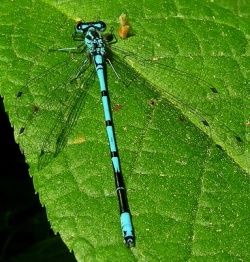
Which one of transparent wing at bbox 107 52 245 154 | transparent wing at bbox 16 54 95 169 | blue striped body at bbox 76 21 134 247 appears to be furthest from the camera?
transparent wing at bbox 107 52 245 154

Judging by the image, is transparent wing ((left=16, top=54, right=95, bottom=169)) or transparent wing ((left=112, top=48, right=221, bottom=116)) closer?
transparent wing ((left=16, top=54, right=95, bottom=169))

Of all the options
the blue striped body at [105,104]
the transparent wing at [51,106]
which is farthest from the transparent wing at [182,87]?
the transparent wing at [51,106]

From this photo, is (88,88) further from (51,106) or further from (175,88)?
(175,88)

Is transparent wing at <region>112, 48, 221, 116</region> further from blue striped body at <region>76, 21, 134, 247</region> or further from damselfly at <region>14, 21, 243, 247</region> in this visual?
blue striped body at <region>76, 21, 134, 247</region>

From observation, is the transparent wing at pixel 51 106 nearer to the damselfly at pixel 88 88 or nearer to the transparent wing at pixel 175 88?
the damselfly at pixel 88 88

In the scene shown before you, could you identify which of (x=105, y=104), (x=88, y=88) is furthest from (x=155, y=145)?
(x=88, y=88)

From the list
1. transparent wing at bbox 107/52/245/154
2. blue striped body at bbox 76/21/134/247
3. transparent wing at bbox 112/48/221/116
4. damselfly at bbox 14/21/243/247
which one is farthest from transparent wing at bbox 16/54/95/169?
transparent wing at bbox 112/48/221/116
